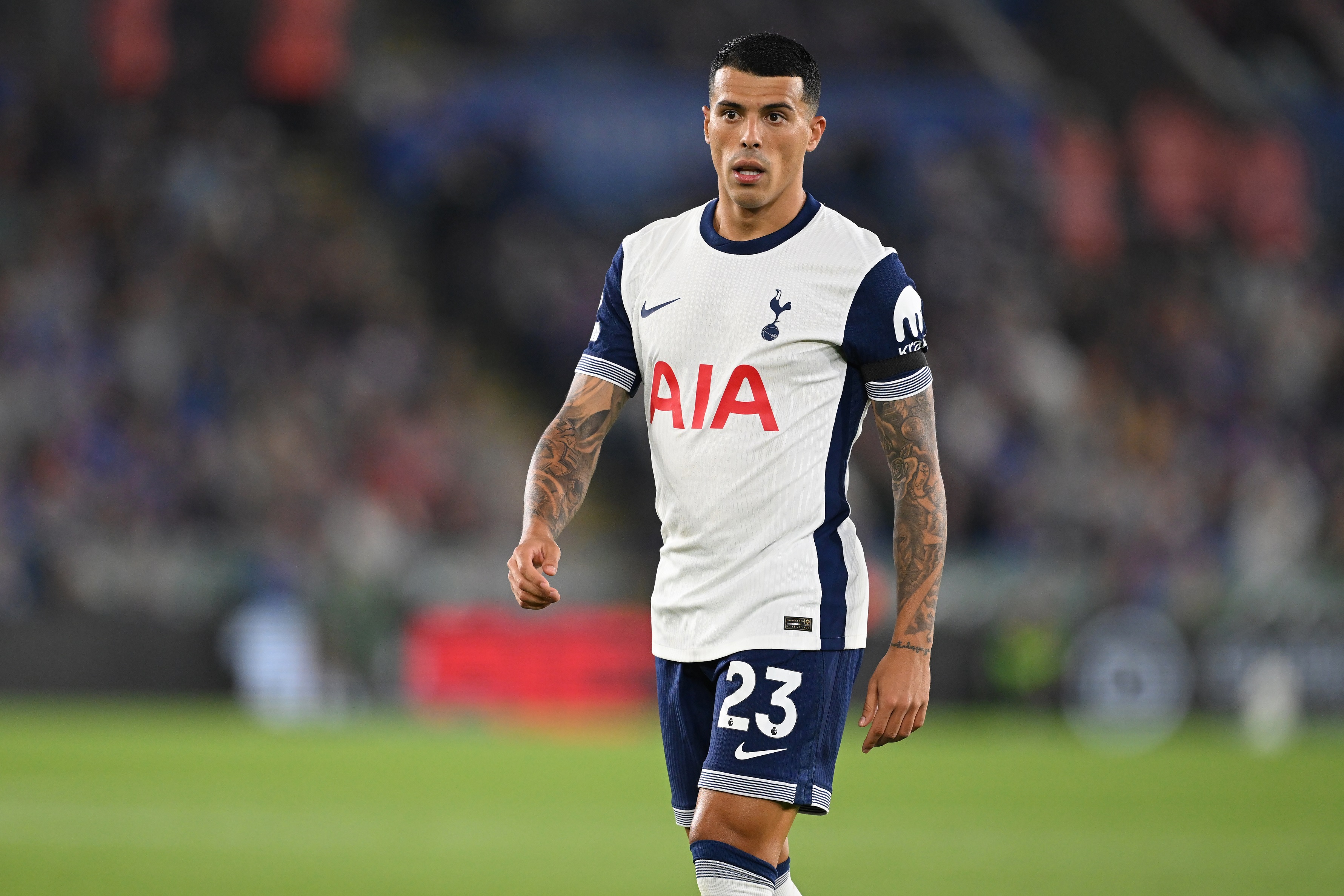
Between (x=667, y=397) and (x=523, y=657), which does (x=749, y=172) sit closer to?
(x=667, y=397)

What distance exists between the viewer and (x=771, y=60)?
163 inches

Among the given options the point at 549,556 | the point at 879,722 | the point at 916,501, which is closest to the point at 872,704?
the point at 879,722

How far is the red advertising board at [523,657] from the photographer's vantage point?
15039 mm

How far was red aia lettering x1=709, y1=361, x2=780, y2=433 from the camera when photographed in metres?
4.14

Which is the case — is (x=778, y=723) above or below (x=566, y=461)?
below

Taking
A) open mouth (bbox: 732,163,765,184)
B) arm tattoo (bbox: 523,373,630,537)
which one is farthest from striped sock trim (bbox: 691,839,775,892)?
open mouth (bbox: 732,163,765,184)

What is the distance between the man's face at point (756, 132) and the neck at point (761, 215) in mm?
42

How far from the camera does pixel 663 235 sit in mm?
4398

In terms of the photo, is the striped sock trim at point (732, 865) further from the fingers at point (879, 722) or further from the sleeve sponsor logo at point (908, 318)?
the sleeve sponsor logo at point (908, 318)

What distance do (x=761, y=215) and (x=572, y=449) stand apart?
67cm

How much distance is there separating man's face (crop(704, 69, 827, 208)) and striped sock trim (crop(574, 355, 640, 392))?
0.48 m

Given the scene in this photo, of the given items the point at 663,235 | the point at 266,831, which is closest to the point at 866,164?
the point at 266,831

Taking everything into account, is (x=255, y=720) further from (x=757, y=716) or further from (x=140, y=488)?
(x=757, y=716)

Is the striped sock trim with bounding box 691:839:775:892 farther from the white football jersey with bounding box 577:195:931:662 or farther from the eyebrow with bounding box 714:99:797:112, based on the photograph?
the eyebrow with bounding box 714:99:797:112
